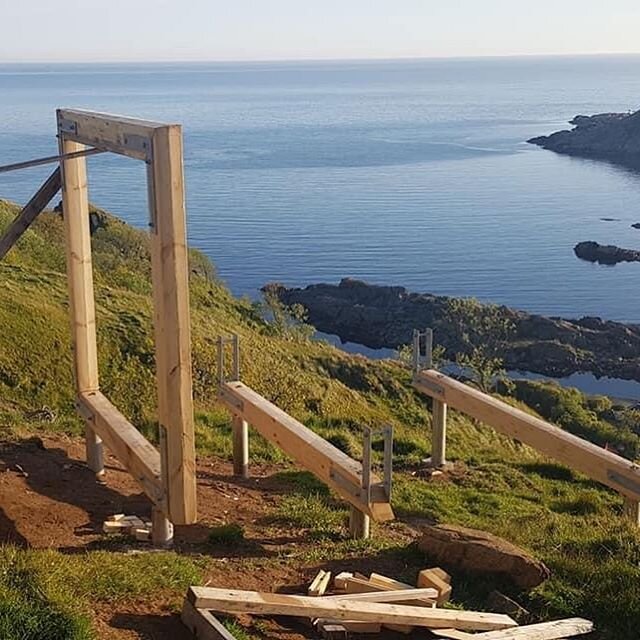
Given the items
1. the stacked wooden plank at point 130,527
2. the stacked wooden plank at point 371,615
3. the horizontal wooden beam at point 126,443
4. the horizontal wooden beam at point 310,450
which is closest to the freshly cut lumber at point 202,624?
the stacked wooden plank at point 371,615

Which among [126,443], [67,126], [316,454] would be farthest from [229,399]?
[67,126]

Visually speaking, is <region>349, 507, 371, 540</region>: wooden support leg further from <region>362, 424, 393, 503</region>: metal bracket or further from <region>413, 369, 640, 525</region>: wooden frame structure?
<region>413, 369, 640, 525</region>: wooden frame structure

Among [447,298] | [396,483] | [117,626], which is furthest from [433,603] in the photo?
[447,298]

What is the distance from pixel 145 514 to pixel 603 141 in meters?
126

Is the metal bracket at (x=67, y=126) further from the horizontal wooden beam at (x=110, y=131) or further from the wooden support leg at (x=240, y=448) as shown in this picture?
the wooden support leg at (x=240, y=448)

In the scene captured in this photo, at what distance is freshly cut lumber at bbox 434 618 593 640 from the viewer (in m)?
5.31

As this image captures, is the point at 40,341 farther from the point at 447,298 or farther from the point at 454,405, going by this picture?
the point at 447,298

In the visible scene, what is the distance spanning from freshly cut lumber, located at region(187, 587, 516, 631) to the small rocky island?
120 meters

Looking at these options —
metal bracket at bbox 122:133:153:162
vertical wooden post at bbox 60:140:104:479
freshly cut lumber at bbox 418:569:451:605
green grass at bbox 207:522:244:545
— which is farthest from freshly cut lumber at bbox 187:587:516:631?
vertical wooden post at bbox 60:140:104:479

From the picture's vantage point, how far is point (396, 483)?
10.7 m

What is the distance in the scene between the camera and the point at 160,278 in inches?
242

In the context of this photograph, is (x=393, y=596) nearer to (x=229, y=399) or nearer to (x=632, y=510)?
(x=632, y=510)

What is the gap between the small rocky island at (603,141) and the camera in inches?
4759

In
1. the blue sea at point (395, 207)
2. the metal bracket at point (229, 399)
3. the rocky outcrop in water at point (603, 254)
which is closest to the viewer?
the metal bracket at point (229, 399)
